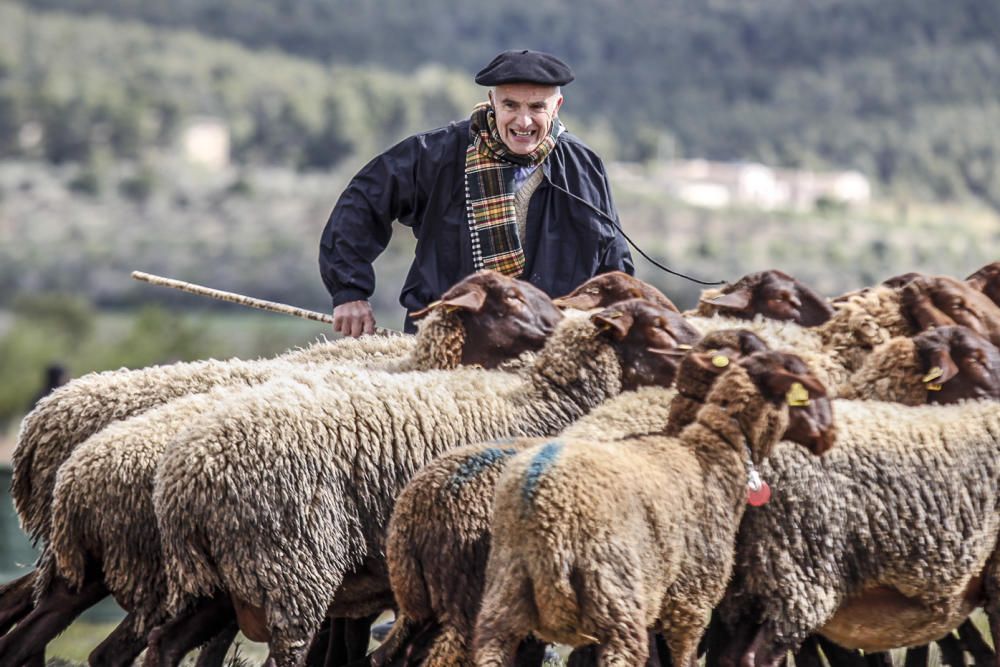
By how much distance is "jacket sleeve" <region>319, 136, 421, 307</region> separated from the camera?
7.61 metres

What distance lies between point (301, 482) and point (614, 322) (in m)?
1.41

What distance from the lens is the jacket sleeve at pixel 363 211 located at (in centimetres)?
761

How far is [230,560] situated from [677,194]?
58877 millimetres

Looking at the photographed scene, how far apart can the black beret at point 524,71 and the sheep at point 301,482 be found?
5.13 ft

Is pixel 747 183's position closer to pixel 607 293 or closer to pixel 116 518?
pixel 607 293

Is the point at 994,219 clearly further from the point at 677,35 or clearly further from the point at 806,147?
the point at 677,35

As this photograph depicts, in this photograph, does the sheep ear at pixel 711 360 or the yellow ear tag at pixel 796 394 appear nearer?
the yellow ear tag at pixel 796 394

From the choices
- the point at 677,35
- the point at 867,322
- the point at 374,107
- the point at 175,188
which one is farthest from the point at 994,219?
the point at 867,322

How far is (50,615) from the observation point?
21.2ft

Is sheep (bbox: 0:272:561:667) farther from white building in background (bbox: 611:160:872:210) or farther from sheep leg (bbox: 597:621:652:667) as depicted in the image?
white building in background (bbox: 611:160:872:210)

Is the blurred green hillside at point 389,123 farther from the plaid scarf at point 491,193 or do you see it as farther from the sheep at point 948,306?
the sheep at point 948,306

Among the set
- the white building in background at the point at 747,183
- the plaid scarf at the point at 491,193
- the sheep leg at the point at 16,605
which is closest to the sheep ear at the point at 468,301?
the plaid scarf at the point at 491,193

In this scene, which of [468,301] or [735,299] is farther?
[735,299]

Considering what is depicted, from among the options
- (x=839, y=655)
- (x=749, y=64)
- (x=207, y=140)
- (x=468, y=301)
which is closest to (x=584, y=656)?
(x=839, y=655)
